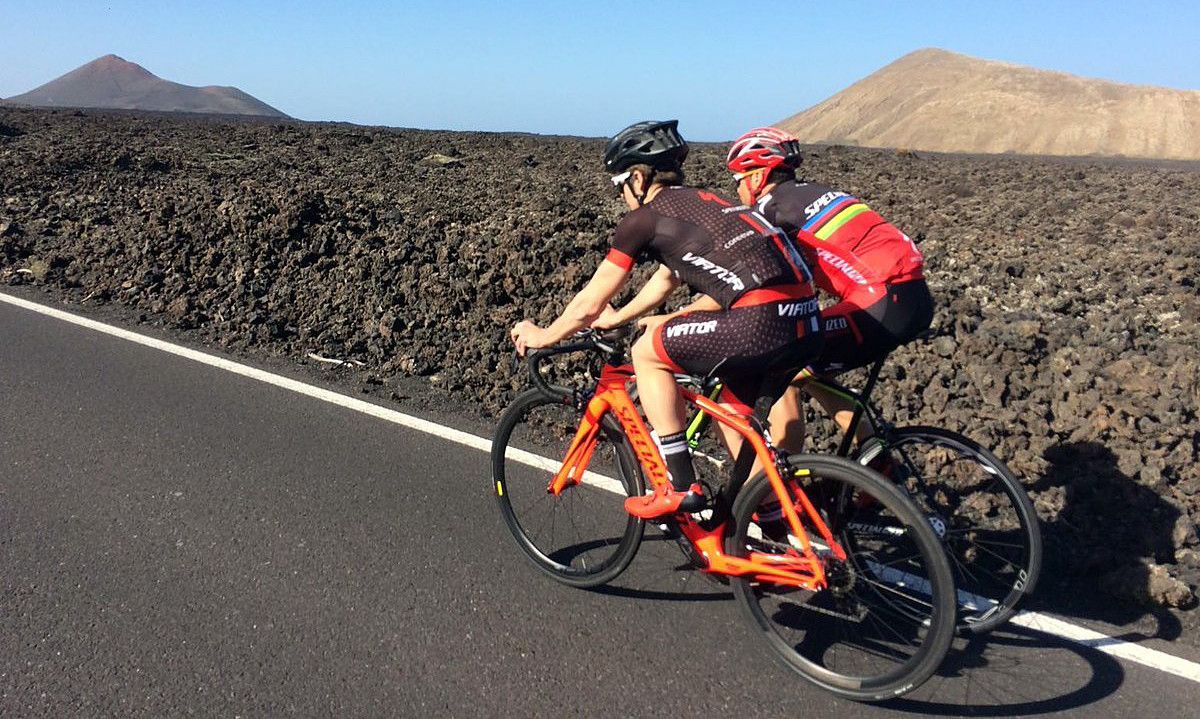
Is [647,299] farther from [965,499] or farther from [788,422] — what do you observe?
[965,499]

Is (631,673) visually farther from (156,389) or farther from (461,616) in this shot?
(156,389)

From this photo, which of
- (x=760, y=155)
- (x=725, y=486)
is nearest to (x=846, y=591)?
(x=725, y=486)

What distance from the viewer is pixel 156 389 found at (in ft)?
21.9

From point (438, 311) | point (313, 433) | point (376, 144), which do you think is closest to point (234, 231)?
point (438, 311)

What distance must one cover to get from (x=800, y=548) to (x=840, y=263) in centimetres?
130

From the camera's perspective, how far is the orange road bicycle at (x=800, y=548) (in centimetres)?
328

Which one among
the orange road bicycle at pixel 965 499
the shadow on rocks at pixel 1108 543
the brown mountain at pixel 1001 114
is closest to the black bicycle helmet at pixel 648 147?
the orange road bicycle at pixel 965 499

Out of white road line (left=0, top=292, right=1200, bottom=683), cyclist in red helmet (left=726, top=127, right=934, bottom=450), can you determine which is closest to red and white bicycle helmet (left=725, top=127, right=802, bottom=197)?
cyclist in red helmet (left=726, top=127, right=934, bottom=450)

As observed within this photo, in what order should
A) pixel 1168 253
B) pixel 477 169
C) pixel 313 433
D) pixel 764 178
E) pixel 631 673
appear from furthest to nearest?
pixel 477 169
pixel 1168 253
pixel 313 433
pixel 764 178
pixel 631 673

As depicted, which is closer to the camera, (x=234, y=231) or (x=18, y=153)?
(x=234, y=231)

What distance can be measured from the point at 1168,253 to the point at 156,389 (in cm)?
915

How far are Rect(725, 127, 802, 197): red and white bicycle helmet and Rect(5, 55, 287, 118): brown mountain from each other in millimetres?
47168

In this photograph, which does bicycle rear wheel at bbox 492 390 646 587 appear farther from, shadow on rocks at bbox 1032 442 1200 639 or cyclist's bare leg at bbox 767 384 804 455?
shadow on rocks at bbox 1032 442 1200 639

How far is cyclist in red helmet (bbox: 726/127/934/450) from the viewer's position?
13.0 ft
